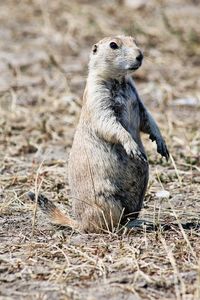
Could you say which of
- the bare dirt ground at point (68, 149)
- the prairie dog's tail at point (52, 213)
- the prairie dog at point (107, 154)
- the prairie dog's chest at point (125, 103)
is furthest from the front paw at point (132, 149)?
the prairie dog's tail at point (52, 213)

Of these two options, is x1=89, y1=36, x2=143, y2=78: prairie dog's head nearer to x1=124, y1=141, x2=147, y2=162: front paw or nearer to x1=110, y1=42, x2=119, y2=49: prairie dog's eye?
x1=110, y1=42, x2=119, y2=49: prairie dog's eye

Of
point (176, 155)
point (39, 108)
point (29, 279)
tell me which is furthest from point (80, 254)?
point (39, 108)

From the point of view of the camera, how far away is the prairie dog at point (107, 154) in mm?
5363

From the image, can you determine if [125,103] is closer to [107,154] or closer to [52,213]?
[107,154]

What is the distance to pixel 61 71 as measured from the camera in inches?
380

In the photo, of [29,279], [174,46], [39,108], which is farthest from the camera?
[174,46]

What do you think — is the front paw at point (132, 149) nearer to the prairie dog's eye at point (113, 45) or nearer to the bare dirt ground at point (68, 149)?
the bare dirt ground at point (68, 149)

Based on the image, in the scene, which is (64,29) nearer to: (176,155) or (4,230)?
(176,155)

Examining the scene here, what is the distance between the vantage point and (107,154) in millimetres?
5398

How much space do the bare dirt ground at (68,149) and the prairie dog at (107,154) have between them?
0.15m

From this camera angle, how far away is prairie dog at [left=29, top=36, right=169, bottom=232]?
5363 mm

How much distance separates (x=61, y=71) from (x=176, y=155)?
8.52 ft

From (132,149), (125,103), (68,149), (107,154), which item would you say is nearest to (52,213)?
(107,154)

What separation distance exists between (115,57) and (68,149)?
2488 mm
